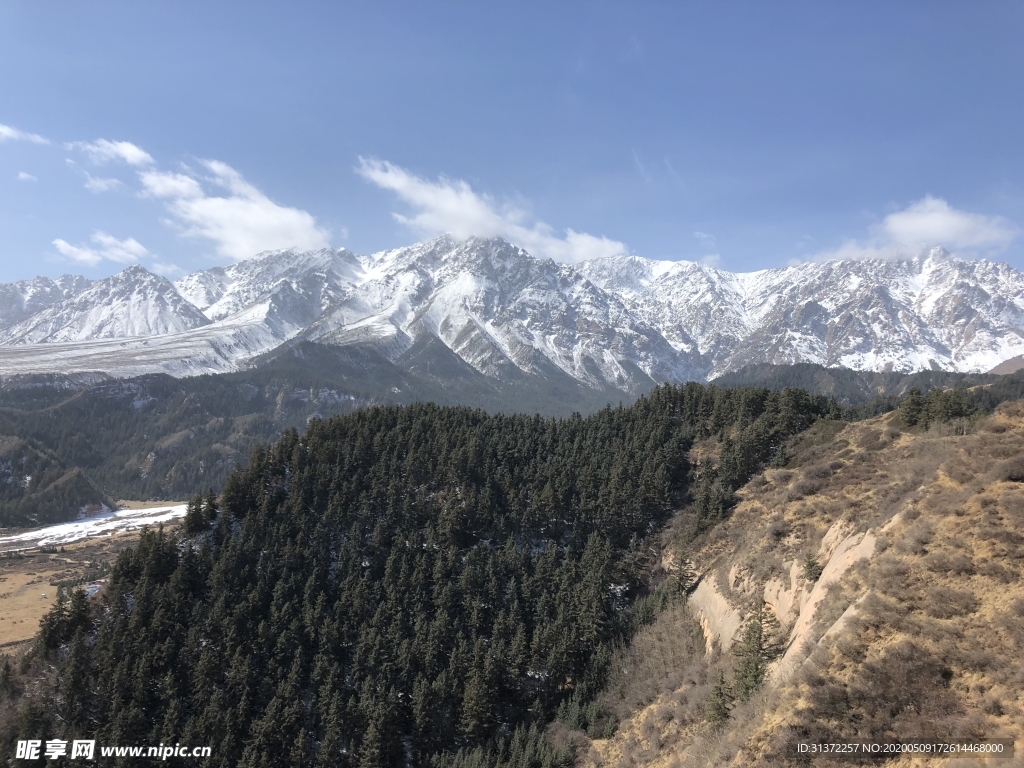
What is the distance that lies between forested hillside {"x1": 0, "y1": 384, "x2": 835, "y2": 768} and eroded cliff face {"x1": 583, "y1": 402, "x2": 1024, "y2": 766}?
1671 cm

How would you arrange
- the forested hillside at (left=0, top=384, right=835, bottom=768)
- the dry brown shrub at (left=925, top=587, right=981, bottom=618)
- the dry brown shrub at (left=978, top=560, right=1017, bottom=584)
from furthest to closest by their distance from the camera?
1. the forested hillside at (left=0, top=384, right=835, bottom=768)
2. the dry brown shrub at (left=978, top=560, right=1017, bottom=584)
3. the dry brown shrub at (left=925, top=587, right=981, bottom=618)

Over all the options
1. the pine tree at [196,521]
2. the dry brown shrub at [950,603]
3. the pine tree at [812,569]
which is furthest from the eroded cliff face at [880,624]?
the pine tree at [196,521]

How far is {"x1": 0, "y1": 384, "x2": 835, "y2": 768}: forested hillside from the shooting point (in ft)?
203

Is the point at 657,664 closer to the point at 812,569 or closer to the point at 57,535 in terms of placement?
the point at 812,569

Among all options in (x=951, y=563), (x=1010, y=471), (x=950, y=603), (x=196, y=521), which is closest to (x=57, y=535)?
(x=196, y=521)

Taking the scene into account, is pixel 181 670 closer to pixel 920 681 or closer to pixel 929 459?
pixel 920 681

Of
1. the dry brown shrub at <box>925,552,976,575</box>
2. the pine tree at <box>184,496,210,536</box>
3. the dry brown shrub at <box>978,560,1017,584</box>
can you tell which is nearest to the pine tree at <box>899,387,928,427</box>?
the dry brown shrub at <box>925,552,976,575</box>

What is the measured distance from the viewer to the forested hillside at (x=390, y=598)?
62000mm

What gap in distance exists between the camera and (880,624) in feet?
102

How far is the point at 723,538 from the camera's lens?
79.4m

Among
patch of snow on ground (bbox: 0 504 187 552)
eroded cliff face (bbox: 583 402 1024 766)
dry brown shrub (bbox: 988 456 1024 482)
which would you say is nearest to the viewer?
eroded cliff face (bbox: 583 402 1024 766)

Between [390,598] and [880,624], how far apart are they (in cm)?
6517

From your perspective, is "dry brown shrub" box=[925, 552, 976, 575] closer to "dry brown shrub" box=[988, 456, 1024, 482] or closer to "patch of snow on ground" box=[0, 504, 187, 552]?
"dry brown shrub" box=[988, 456, 1024, 482]

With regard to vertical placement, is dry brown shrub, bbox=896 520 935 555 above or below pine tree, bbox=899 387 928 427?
below
